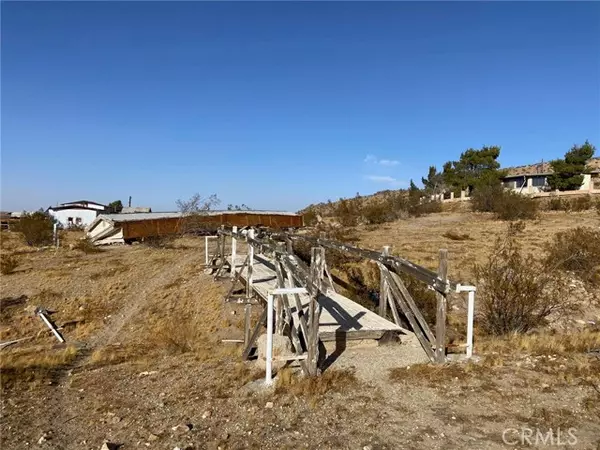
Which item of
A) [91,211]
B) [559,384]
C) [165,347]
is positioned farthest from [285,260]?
[91,211]

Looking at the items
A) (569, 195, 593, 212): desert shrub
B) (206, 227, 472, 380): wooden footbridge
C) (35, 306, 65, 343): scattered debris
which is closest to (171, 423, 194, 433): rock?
(206, 227, 472, 380): wooden footbridge

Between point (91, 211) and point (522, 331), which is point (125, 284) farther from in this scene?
point (91, 211)

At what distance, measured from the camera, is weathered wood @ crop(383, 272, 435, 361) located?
20.8ft

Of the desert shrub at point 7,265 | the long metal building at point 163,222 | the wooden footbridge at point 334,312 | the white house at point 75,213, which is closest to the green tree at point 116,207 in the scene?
the white house at point 75,213

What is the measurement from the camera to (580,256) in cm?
1472

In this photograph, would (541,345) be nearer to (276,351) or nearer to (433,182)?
(276,351)

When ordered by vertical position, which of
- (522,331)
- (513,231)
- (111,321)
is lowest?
(111,321)

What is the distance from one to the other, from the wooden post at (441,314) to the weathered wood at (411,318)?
12cm

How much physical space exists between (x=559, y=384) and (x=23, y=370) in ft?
31.3

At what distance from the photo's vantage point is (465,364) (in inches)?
238

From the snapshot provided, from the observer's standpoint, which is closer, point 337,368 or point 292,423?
point 292,423

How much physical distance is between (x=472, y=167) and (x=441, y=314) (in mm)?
52002

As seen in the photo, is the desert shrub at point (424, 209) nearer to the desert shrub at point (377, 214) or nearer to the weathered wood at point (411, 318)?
the desert shrub at point (377, 214)

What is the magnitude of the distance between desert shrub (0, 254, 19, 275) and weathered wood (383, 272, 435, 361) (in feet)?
59.6
